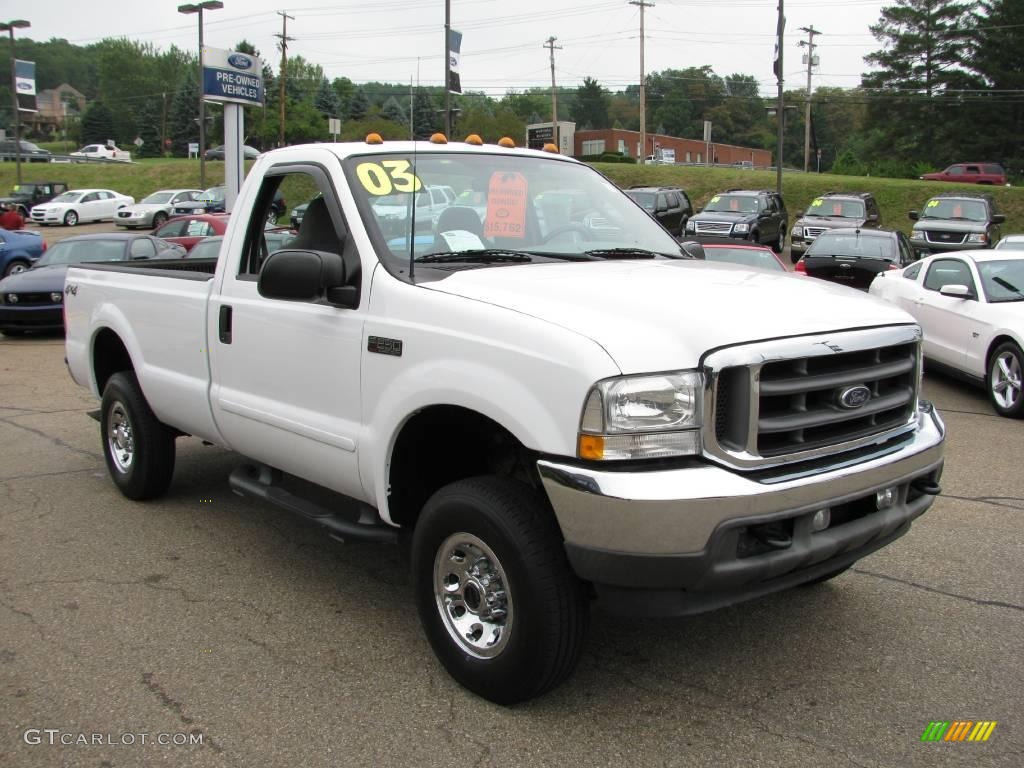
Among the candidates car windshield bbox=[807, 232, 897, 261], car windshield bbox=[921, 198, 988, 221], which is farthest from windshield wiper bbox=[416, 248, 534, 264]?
car windshield bbox=[921, 198, 988, 221]

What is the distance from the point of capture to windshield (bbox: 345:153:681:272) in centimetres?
414

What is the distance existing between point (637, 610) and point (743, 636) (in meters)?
1.23

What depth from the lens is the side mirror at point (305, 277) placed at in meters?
3.85

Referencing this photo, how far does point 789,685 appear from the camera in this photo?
146 inches

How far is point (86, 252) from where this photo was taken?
15.8 meters

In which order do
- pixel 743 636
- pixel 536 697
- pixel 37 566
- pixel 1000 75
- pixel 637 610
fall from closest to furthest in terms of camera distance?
pixel 637 610, pixel 536 697, pixel 743 636, pixel 37 566, pixel 1000 75

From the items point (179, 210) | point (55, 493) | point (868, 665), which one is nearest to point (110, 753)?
point (868, 665)

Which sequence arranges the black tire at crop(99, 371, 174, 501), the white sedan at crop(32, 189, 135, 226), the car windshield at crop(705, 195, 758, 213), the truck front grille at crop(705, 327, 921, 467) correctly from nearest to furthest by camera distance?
the truck front grille at crop(705, 327, 921, 467) → the black tire at crop(99, 371, 174, 501) → the car windshield at crop(705, 195, 758, 213) → the white sedan at crop(32, 189, 135, 226)

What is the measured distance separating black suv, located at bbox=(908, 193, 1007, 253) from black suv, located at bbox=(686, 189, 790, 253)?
12.6 feet

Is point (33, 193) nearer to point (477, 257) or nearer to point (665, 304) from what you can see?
point (477, 257)

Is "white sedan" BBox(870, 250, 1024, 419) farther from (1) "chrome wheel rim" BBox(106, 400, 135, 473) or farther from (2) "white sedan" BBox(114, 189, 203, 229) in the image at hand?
(2) "white sedan" BBox(114, 189, 203, 229)

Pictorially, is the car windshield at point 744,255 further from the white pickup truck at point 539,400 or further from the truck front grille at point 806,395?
the truck front grille at point 806,395

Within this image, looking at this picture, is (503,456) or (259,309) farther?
(259,309)

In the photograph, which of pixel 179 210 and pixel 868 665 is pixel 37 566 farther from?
pixel 179 210
